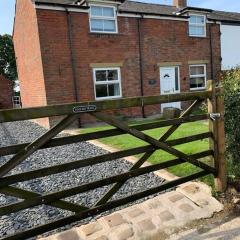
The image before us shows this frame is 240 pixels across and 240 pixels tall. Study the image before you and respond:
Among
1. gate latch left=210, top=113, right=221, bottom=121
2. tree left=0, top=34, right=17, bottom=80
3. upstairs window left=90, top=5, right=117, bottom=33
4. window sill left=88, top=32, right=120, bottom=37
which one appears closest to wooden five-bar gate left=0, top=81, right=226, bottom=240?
gate latch left=210, top=113, right=221, bottom=121

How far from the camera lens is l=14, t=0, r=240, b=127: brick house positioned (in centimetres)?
1159

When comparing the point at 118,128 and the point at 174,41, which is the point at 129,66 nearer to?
the point at 174,41

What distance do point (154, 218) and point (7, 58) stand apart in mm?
39167

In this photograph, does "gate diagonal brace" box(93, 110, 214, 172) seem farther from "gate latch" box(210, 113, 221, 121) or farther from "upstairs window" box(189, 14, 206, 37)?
"upstairs window" box(189, 14, 206, 37)

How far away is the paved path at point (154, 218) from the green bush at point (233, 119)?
609 mm

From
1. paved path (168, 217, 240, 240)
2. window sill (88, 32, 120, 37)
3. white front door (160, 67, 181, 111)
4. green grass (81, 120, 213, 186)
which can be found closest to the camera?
paved path (168, 217, 240, 240)

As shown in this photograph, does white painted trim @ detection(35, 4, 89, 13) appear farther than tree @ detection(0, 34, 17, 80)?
No

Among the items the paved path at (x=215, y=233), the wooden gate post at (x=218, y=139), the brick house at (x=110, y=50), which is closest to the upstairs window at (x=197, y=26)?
the brick house at (x=110, y=50)

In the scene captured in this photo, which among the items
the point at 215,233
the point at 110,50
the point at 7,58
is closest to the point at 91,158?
the point at 215,233

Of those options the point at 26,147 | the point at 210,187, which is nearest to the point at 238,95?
the point at 210,187

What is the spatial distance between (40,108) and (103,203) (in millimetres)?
1350

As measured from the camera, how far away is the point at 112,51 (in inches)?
505

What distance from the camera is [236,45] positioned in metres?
17.3

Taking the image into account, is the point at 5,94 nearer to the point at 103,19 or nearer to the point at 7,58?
the point at 103,19
